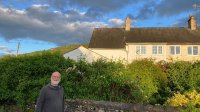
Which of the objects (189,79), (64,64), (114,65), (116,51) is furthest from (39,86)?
(116,51)

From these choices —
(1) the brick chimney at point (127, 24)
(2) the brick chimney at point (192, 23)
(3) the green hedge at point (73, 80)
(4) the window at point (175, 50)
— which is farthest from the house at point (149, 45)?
(3) the green hedge at point (73, 80)

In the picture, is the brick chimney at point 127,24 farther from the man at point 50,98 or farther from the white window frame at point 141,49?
the man at point 50,98

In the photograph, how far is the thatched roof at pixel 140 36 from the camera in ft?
192

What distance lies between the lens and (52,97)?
9453mm

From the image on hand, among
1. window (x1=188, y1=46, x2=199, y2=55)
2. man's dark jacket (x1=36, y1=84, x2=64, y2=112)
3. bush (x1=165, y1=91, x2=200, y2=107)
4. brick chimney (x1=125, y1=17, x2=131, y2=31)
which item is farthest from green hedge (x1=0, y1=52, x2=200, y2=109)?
brick chimney (x1=125, y1=17, x2=131, y2=31)

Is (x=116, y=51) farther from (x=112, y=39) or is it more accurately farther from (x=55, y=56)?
(x=55, y=56)

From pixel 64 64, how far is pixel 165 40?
41682 millimetres

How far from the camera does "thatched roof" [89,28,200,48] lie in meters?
58.6

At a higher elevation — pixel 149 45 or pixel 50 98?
pixel 149 45

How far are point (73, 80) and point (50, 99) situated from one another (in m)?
9.13

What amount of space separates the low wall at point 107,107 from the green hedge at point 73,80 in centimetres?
132

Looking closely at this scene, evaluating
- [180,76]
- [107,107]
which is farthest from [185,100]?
[180,76]

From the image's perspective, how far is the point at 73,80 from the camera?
18.6 metres

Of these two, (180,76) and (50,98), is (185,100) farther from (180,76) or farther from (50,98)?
(50,98)
